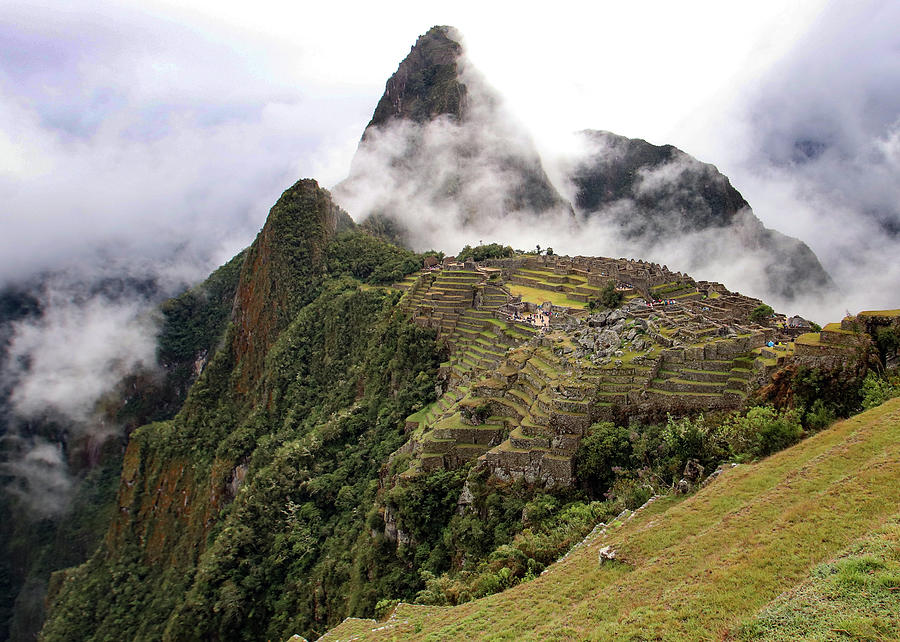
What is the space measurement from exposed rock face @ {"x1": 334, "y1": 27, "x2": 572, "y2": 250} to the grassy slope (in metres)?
103

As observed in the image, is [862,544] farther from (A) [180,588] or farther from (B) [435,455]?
(A) [180,588]

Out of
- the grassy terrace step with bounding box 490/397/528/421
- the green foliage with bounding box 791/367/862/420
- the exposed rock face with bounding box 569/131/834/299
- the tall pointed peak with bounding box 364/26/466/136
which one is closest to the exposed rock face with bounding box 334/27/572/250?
the tall pointed peak with bounding box 364/26/466/136

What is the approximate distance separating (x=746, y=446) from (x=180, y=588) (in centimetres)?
5040

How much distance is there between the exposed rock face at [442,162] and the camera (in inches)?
4774

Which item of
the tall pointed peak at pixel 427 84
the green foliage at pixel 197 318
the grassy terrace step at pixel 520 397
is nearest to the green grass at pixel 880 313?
the grassy terrace step at pixel 520 397

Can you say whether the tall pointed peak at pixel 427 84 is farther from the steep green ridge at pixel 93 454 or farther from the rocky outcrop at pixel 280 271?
the steep green ridge at pixel 93 454

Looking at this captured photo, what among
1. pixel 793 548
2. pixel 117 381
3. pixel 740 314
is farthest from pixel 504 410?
pixel 117 381

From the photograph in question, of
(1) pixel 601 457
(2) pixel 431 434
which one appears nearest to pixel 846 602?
(1) pixel 601 457

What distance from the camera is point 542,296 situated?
47.0 metres

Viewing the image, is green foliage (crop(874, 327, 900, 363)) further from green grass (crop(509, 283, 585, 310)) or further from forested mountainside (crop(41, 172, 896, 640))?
green grass (crop(509, 283, 585, 310))

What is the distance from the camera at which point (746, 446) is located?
50.1 feet

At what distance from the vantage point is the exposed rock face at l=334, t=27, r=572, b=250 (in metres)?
121

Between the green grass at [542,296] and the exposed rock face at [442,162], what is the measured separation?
65342mm

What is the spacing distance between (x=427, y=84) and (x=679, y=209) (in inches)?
2887
